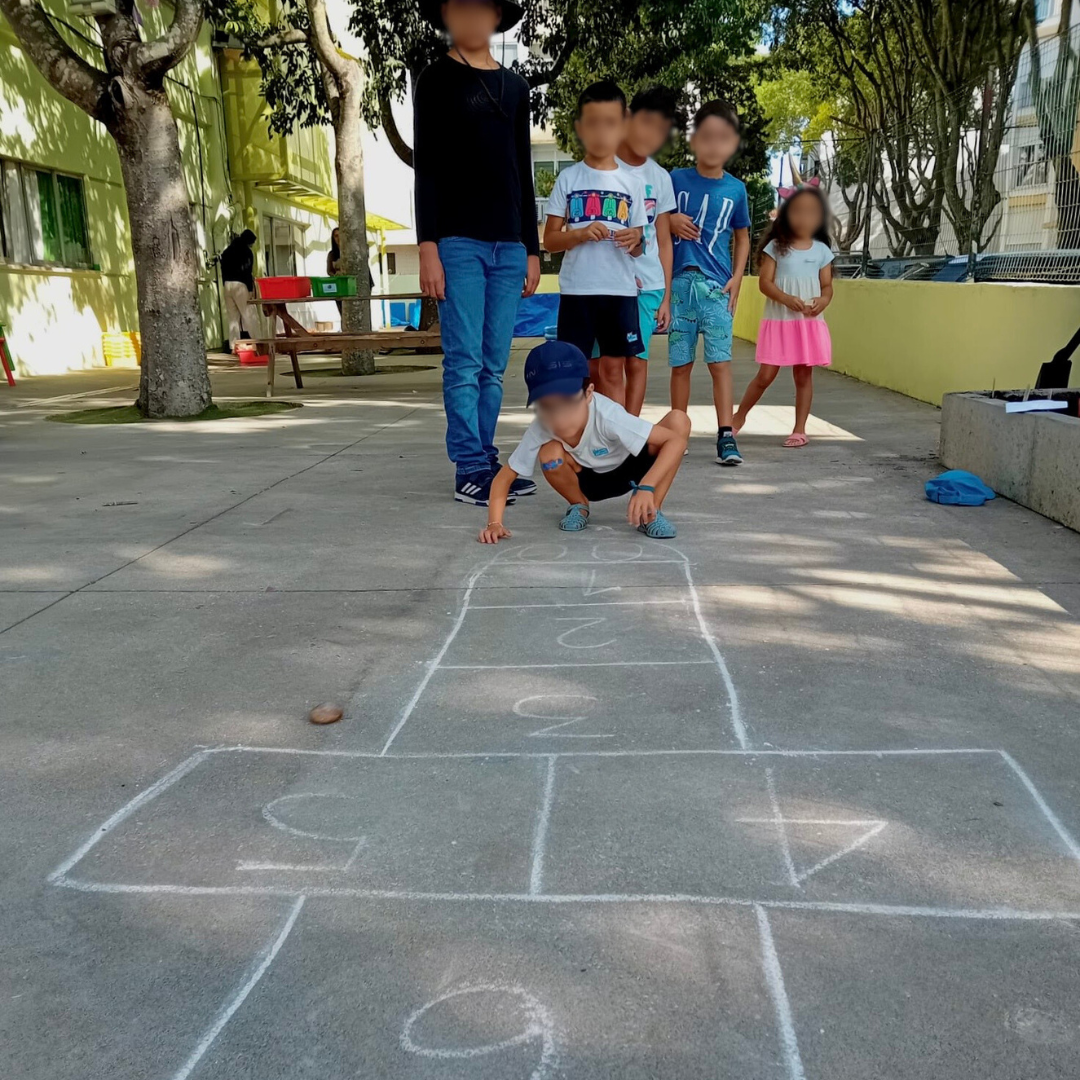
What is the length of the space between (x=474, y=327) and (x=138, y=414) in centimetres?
451

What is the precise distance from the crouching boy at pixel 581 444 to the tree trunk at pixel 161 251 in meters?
4.65

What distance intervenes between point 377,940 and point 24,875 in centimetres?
68

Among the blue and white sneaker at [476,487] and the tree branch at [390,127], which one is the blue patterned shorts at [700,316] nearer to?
the blue and white sneaker at [476,487]

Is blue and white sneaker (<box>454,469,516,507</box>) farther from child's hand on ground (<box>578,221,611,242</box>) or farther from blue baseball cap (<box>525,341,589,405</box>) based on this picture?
child's hand on ground (<box>578,221,611,242</box>)

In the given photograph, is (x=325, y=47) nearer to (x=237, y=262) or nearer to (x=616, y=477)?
(x=237, y=262)

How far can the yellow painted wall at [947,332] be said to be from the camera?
6375 millimetres

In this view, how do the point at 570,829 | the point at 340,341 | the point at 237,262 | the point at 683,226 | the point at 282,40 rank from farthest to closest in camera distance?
1. the point at 237,262
2. the point at 282,40
3. the point at 340,341
4. the point at 683,226
5. the point at 570,829

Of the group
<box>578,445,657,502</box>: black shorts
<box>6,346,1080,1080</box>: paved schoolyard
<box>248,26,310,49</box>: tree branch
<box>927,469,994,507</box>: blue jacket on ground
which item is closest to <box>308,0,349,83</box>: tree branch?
<box>248,26,310,49</box>: tree branch

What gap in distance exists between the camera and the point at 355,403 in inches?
362

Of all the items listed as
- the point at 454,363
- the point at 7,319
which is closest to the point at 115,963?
the point at 454,363

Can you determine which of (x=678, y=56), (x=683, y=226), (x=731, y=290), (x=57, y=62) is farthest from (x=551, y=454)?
(x=678, y=56)

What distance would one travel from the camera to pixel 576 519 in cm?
417

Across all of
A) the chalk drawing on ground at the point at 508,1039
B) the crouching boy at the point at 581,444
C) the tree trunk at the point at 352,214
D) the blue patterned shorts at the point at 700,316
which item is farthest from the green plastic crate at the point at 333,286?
the chalk drawing on ground at the point at 508,1039

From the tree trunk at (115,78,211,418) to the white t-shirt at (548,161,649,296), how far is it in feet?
12.6
